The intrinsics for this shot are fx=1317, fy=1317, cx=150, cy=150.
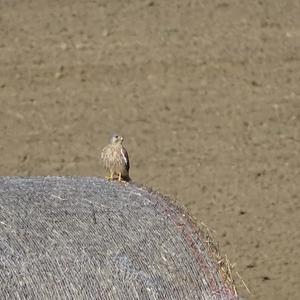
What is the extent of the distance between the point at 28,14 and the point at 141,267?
20.1 ft

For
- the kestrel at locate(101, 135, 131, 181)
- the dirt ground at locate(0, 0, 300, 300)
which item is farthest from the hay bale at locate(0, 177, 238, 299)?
the dirt ground at locate(0, 0, 300, 300)

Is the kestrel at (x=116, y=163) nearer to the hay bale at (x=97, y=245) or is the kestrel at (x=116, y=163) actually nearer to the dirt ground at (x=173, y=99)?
the hay bale at (x=97, y=245)

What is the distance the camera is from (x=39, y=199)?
7.04 m

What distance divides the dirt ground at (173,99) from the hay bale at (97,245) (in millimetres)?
4730

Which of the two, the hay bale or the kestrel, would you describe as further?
the kestrel

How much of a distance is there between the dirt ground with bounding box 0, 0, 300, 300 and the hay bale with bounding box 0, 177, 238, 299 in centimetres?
473

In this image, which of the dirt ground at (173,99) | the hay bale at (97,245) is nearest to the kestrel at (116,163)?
the hay bale at (97,245)

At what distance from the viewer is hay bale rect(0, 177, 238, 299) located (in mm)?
6531

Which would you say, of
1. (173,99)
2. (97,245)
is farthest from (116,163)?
(173,99)

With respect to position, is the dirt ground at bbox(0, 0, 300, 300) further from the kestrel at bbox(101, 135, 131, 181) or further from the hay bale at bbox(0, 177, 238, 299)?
the hay bale at bbox(0, 177, 238, 299)

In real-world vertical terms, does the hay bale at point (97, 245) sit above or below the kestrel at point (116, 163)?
below

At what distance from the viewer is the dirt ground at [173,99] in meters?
12.2

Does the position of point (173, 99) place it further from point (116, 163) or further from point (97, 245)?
point (97, 245)

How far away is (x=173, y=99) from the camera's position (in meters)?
12.5
